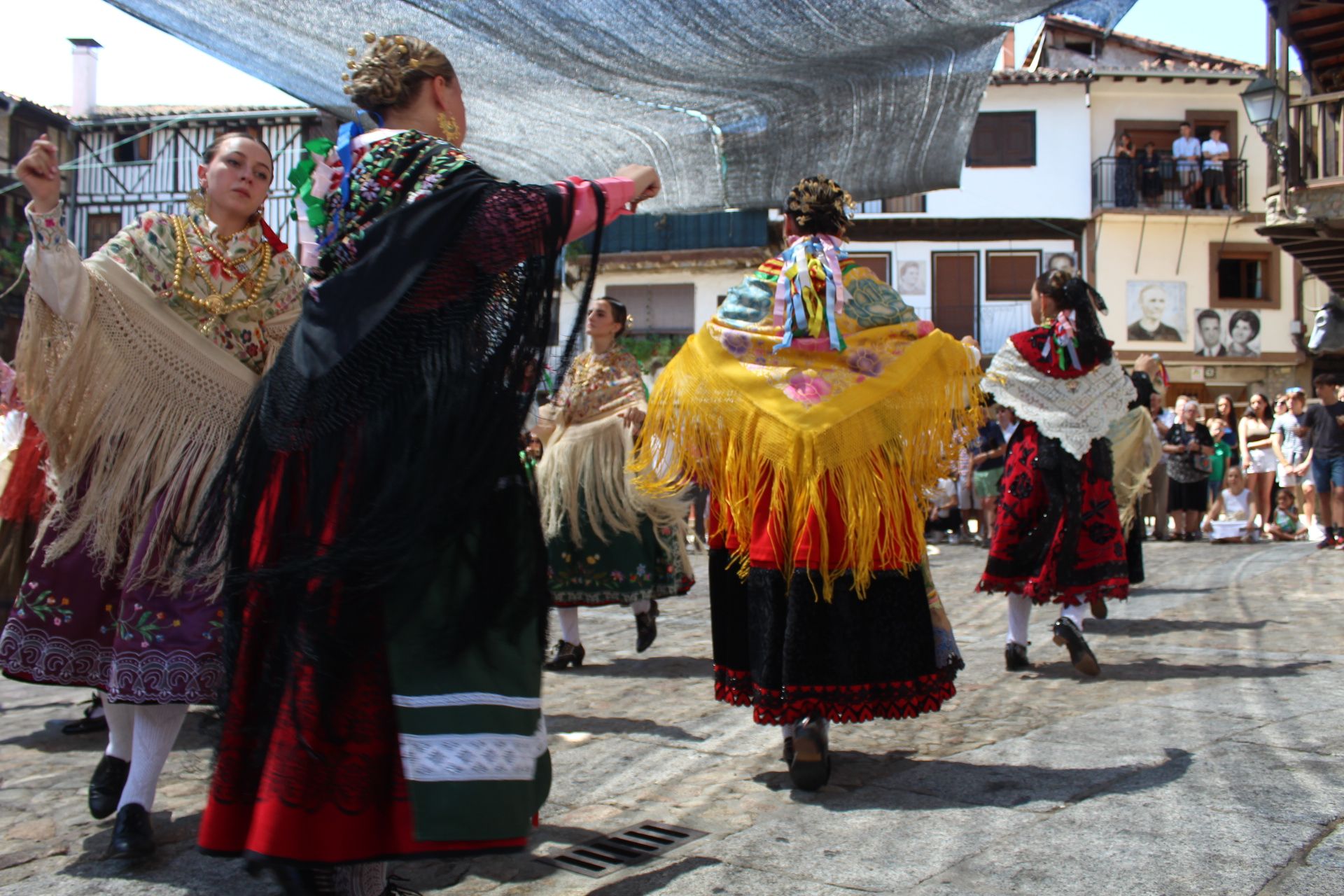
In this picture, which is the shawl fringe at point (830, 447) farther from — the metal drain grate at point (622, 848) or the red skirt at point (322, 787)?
the red skirt at point (322, 787)

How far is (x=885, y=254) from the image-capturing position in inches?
1190

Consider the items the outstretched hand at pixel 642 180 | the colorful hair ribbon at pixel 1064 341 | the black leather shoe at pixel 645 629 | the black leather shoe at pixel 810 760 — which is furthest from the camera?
the black leather shoe at pixel 645 629

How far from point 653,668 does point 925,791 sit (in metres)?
2.54

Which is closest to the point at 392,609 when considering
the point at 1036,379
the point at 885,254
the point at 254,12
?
the point at 254,12

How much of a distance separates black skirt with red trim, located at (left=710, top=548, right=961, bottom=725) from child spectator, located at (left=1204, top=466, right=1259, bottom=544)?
39.2 ft

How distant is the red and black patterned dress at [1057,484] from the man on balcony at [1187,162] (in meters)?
26.2

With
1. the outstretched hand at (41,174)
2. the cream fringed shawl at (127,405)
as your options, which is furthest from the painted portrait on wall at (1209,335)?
the outstretched hand at (41,174)

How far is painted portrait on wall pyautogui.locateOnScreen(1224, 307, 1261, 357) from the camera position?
29.1 metres

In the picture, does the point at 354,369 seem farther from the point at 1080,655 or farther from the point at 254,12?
the point at 1080,655

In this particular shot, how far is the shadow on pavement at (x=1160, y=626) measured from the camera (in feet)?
22.5

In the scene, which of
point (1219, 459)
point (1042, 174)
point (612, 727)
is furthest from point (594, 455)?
point (1042, 174)

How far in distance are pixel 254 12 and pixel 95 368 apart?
4.93ft

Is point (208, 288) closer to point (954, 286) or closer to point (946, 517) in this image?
point (946, 517)

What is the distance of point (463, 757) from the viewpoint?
221 centimetres
